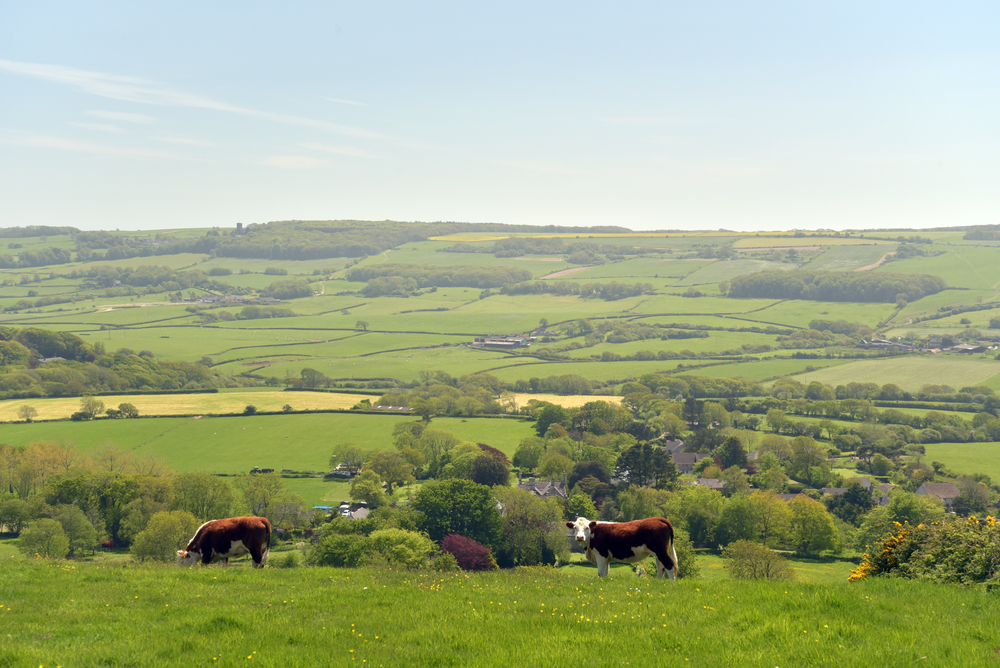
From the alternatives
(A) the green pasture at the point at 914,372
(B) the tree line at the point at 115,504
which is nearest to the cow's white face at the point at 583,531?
(B) the tree line at the point at 115,504

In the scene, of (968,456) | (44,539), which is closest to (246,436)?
(44,539)

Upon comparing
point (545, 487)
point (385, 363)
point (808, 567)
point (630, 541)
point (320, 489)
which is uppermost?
point (630, 541)

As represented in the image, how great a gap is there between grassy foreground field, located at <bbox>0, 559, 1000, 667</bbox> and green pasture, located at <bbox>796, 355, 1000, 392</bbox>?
149886 millimetres

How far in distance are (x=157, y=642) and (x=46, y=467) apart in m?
83.0

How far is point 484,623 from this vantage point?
14.7 m

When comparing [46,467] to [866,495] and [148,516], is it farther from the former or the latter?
[866,495]

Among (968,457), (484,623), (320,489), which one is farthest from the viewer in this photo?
(968,457)

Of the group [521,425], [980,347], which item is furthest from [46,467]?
[980,347]

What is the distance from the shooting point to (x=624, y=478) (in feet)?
311

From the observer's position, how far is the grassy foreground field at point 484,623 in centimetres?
1259

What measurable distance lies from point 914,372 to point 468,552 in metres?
141

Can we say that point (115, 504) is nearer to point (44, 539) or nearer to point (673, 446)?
point (44, 539)

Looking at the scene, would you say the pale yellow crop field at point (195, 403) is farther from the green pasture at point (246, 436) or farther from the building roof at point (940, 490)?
the building roof at point (940, 490)

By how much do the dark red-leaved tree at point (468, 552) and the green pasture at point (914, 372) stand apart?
115 m
